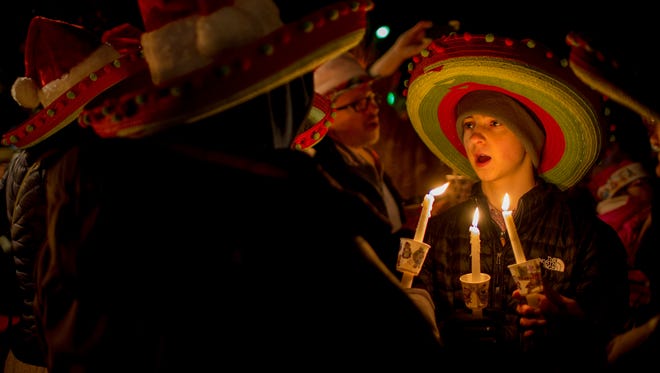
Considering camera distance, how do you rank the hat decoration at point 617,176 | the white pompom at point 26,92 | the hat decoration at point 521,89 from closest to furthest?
the hat decoration at point 521,89
the white pompom at point 26,92
the hat decoration at point 617,176

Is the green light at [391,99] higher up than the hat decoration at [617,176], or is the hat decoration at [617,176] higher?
the green light at [391,99]

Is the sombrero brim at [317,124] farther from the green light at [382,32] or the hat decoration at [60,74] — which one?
the green light at [382,32]

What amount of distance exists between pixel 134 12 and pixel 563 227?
16.1 feet

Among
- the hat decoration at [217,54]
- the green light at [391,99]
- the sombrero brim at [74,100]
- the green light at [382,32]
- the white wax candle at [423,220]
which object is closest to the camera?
the hat decoration at [217,54]

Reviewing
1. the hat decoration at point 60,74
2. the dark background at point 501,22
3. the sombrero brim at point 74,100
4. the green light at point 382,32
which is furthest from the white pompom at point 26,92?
the green light at point 382,32

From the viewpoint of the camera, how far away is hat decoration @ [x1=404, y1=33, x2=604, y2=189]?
7.98ft

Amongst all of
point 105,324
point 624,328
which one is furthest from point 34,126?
point 624,328

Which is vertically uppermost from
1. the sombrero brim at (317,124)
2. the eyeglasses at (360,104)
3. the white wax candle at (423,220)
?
the eyeglasses at (360,104)

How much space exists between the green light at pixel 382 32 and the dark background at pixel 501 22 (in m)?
0.06

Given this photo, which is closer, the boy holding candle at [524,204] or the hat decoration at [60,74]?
the boy holding candle at [524,204]

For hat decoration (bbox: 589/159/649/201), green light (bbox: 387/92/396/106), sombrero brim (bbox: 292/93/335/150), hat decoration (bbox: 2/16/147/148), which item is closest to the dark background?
green light (bbox: 387/92/396/106)

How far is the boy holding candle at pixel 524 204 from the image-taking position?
2131 mm

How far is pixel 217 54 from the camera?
4.79 ft

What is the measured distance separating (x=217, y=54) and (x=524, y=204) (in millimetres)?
1907
